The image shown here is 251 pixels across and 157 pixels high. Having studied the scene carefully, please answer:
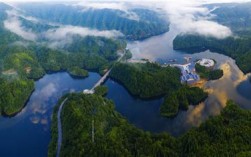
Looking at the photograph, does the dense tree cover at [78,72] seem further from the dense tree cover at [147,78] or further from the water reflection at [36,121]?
the dense tree cover at [147,78]

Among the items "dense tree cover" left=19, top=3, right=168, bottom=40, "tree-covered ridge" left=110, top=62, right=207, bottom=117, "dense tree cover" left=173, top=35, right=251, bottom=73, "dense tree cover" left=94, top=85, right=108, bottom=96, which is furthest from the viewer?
"dense tree cover" left=19, top=3, right=168, bottom=40

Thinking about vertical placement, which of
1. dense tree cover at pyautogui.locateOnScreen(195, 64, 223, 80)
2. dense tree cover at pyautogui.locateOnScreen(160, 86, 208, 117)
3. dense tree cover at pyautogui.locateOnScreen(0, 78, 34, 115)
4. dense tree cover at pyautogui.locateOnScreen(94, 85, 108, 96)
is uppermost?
dense tree cover at pyautogui.locateOnScreen(160, 86, 208, 117)

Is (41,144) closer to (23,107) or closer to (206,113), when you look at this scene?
(23,107)

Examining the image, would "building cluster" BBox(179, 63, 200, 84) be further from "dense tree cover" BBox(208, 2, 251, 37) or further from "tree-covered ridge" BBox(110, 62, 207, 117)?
"dense tree cover" BBox(208, 2, 251, 37)

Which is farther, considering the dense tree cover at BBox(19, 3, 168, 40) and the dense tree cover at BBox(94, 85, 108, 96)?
the dense tree cover at BBox(19, 3, 168, 40)

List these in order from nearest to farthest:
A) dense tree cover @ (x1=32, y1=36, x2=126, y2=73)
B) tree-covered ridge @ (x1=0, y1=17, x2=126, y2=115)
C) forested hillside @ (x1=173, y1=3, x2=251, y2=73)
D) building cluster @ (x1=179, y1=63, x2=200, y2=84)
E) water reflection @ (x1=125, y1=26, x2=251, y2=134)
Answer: water reflection @ (x1=125, y1=26, x2=251, y2=134)
tree-covered ridge @ (x1=0, y1=17, x2=126, y2=115)
building cluster @ (x1=179, y1=63, x2=200, y2=84)
forested hillside @ (x1=173, y1=3, x2=251, y2=73)
dense tree cover @ (x1=32, y1=36, x2=126, y2=73)

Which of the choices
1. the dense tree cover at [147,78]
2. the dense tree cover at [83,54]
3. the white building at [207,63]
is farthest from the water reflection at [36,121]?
the white building at [207,63]

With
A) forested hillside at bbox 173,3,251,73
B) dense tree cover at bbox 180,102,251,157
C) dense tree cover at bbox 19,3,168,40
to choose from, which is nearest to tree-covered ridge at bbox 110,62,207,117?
dense tree cover at bbox 180,102,251,157
